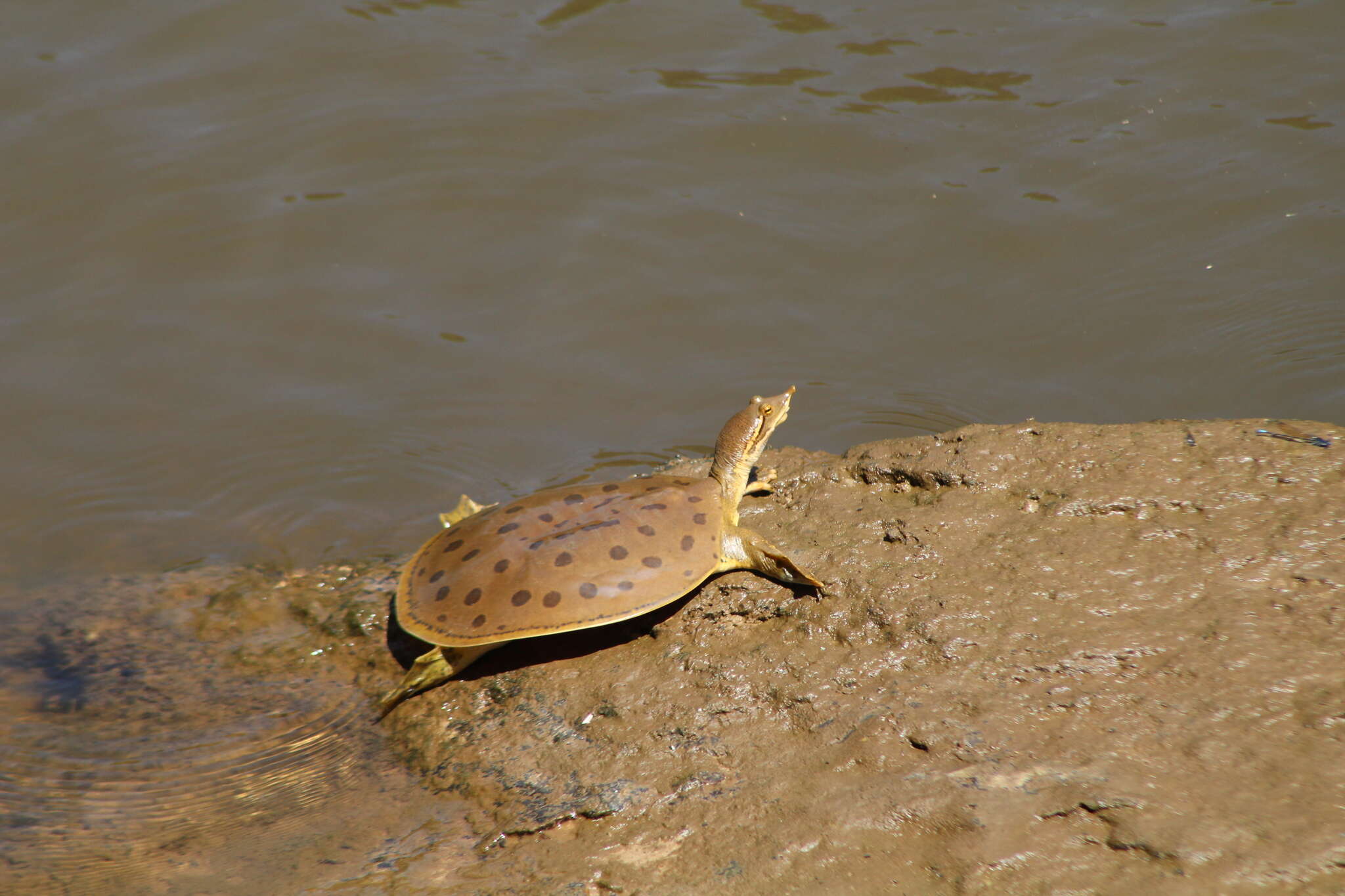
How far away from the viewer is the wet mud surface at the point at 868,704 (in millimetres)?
2215

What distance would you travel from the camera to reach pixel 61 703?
10.7ft

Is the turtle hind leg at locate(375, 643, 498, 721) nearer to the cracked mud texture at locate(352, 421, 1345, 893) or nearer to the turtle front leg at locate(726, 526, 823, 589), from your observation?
the cracked mud texture at locate(352, 421, 1345, 893)

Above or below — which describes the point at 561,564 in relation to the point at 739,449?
below

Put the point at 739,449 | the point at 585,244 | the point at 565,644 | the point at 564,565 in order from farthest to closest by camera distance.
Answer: the point at 585,244 < the point at 739,449 < the point at 565,644 < the point at 564,565

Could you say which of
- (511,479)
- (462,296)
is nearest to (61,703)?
(511,479)

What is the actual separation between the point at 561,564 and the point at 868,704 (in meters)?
1.00

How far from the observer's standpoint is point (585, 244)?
608 cm

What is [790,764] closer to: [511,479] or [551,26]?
[511,479]

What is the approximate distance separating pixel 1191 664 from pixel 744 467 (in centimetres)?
155

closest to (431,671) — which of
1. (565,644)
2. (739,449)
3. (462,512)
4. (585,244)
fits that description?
(565,644)

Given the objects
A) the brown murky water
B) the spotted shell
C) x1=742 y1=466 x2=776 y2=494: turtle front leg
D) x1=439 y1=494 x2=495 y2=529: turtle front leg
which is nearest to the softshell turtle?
the spotted shell

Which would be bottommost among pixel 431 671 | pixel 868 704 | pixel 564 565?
pixel 431 671

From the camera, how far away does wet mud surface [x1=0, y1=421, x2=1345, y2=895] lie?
7.27 feet

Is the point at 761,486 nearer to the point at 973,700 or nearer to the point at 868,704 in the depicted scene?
the point at 868,704
